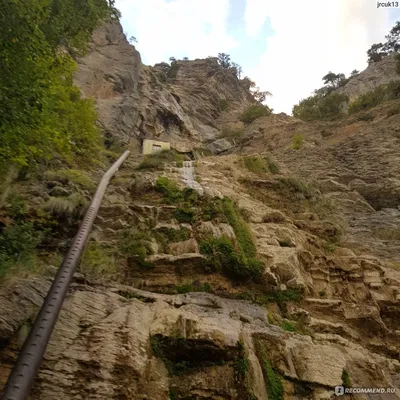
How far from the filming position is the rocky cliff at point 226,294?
17.1ft

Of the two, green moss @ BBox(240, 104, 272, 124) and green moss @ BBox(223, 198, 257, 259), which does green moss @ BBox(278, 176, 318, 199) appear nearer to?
green moss @ BBox(223, 198, 257, 259)

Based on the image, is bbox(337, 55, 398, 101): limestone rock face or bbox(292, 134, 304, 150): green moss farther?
bbox(337, 55, 398, 101): limestone rock face

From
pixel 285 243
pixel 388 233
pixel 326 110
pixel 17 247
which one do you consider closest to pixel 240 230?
pixel 285 243

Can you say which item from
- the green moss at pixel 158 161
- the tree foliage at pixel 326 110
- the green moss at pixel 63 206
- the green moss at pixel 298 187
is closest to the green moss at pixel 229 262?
the green moss at pixel 63 206

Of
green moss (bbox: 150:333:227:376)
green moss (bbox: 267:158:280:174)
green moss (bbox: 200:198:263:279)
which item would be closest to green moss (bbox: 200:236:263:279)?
green moss (bbox: 200:198:263:279)

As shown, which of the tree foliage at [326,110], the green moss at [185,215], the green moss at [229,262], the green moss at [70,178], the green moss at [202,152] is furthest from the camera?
the tree foliage at [326,110]

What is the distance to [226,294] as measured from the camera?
7.96 metres

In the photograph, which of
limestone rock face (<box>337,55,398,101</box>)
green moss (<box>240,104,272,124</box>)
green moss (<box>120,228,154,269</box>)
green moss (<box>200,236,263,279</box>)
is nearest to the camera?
green moss (<box>120,228,154,269</box>)

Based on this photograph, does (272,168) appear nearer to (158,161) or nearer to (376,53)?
(158,161)

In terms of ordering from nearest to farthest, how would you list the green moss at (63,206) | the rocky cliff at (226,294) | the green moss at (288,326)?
1. the rocky cliff at (226,294)
2. the green moss at (288,326)
3. the green moss at (63,206)

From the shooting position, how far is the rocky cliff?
5227mm

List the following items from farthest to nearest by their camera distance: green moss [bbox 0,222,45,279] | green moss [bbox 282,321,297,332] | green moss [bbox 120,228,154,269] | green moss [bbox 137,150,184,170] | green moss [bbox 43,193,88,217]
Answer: green moss [bbox 137,150,184,170], green moss [bbox 43,193,88,217], green moss [bbox 120,228,154,269], green moss [bbox 282,321,297,332], green moss [bbox 0,222,45,279]

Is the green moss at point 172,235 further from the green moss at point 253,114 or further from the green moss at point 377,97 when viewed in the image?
the green moss at point 253,114

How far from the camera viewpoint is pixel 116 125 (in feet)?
83.2
